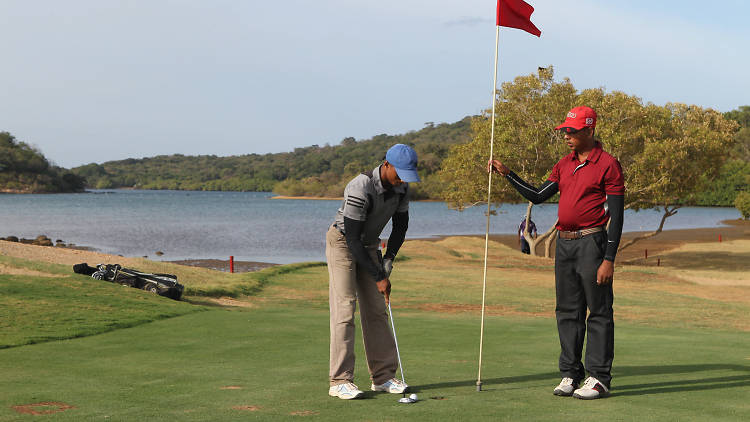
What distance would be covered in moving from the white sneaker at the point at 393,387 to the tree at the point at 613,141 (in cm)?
2851

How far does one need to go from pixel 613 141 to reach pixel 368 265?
94.9 feet

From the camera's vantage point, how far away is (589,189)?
241 inches

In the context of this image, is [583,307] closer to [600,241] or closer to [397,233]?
[600,241]

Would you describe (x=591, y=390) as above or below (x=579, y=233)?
below

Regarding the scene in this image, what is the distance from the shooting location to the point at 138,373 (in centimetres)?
746

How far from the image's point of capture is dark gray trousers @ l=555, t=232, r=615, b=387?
616 cm

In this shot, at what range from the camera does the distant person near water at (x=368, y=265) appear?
19.5ft

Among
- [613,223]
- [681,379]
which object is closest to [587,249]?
[613,223]

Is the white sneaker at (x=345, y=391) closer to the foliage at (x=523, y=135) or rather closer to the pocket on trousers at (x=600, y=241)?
the pocket on trousers at (x=600, y=241)

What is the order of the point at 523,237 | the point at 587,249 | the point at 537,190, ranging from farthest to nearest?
the point at 523,237 → the point at 537,190 → the point at 587,249

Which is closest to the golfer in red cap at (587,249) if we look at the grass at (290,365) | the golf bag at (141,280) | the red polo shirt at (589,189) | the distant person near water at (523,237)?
the red polo shirt at (589,189)

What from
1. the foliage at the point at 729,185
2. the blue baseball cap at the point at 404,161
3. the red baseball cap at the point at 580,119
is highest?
the foliage at the point at 729,185

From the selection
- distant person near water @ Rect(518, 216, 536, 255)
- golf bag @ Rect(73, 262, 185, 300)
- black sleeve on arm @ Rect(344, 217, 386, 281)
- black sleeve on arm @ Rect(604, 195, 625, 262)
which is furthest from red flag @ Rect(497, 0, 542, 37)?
distant person near water @ Rect(518, 216, 536, 255)

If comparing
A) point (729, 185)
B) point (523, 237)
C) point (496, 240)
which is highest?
point (729, 185)
